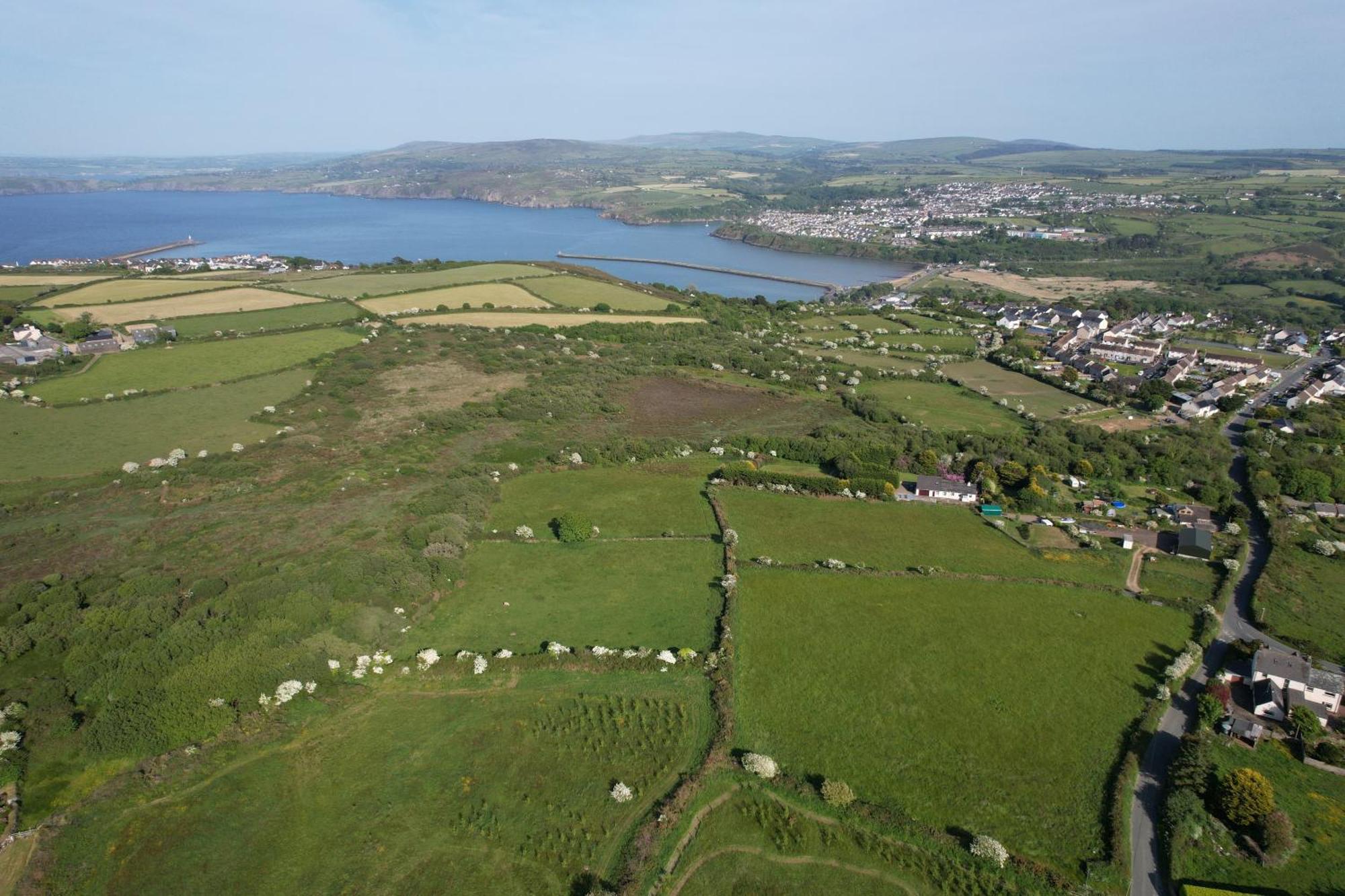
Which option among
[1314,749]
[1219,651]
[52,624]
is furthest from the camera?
[1219,651]

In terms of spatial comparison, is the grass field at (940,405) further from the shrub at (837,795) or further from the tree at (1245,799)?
the shrub at (837,795)

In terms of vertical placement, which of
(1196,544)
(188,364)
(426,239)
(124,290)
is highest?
(426,239)

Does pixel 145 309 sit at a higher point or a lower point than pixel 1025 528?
higher

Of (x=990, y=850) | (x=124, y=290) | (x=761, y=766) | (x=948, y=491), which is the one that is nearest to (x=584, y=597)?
(x=761, y=766)

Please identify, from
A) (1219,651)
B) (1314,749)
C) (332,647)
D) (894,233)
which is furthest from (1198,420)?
(894,233)

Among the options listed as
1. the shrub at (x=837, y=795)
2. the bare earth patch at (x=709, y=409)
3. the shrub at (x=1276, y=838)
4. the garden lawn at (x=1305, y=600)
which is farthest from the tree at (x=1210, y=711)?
the bare earth patch at (x=709, y=409)

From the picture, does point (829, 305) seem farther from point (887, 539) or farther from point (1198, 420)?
point (887, 539)

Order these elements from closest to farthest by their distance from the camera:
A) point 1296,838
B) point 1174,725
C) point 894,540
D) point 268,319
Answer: point 1296,838, point 1174,725, point 894,540, point 268,319

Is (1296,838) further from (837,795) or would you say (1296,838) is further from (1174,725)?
(837,795)

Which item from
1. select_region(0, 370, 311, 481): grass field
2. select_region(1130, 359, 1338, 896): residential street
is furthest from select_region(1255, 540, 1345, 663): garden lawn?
select_region(0, 370, 311, 481): grass field
